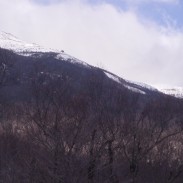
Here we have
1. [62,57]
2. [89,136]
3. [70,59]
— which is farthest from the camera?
[62,57]

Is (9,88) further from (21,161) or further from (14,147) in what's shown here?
(21,161)

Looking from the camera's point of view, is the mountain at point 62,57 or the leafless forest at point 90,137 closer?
the leafless forest at point 90,137

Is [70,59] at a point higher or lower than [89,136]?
higher

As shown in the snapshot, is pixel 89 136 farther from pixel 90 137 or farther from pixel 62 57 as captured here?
pixel 62 57

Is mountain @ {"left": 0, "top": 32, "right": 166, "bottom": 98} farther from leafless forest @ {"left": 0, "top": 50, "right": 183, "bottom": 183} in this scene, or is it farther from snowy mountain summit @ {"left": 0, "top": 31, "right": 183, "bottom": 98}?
leafless forest @ {"left": 0, "top": 50, "right": 183, "bottom": 183}

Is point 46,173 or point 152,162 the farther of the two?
point 152,162

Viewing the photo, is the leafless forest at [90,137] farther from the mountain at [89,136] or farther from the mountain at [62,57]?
the mountain at [62,57]

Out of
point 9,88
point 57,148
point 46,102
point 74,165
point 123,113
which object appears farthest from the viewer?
point 9,88

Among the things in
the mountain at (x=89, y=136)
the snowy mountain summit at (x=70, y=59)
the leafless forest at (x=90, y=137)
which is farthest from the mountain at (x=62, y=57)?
the leafless forest at (x=90, y=137)

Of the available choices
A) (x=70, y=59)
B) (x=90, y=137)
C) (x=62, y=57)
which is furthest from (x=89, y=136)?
(x=62, y=57)

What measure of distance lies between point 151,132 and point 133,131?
4.52ft

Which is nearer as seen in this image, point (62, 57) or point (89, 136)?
point (89, 136)

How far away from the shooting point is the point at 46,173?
68.5 ft

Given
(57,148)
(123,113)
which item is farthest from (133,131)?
(57,148)
